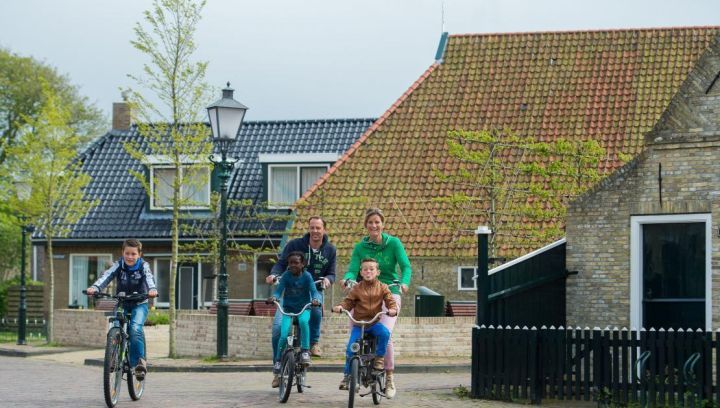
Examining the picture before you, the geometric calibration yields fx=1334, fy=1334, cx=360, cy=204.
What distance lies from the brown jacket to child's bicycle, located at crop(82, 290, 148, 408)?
7.61 feet

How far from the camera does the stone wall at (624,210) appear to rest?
16359mm

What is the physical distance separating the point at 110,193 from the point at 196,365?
2019 cm

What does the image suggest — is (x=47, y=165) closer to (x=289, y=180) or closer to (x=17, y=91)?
(x=289, y=180)

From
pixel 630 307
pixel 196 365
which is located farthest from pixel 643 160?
pixel 196 365

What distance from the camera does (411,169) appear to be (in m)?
31.3

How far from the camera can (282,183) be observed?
127ft

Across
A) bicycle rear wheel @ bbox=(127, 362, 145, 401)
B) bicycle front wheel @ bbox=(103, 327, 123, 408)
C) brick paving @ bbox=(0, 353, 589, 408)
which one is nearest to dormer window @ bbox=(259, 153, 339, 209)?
brick paving @ bbox=(0, 353, 589, 408)

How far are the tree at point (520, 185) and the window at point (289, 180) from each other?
998 centimetres

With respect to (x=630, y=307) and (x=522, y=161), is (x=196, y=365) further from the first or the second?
(x=522, y=161)

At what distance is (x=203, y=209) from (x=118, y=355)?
2500cm

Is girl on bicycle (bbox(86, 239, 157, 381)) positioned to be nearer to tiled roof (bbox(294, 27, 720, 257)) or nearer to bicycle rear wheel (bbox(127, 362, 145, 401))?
bicycle rear wheel (bbox(127, 362, 145, 401))

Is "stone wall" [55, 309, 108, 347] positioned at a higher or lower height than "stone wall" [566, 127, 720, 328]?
lower

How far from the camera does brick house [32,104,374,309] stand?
38062mm

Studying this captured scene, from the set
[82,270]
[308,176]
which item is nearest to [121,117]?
[82,270]
